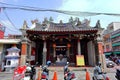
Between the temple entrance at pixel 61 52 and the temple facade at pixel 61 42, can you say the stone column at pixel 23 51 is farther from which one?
the temple entrance at pixel 61 52

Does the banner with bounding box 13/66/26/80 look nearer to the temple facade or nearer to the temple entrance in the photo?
the temple facade

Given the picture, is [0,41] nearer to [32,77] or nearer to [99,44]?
[32,77]

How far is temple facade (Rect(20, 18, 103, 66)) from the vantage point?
1625 cm

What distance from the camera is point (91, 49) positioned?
1838 cm

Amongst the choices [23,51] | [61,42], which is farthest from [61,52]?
[23,51]

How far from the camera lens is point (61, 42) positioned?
63.3ft

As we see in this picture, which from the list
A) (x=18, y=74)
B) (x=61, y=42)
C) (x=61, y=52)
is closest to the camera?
(x=18, y=74)

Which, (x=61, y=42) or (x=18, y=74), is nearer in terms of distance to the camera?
(x=18, y=74)

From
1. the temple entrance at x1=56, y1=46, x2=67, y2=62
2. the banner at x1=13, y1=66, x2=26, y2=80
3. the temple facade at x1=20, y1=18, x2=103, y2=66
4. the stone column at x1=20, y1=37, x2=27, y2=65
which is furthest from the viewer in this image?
the temple entrance at x1=56, y1=46, x2=67, y2=62

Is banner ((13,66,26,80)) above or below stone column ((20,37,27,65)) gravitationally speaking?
below

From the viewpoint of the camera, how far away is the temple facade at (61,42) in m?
16.2

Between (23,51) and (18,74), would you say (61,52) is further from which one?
(18,74)

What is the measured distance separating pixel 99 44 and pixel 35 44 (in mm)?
9251

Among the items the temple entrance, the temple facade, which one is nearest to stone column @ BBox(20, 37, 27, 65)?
the temple facade
